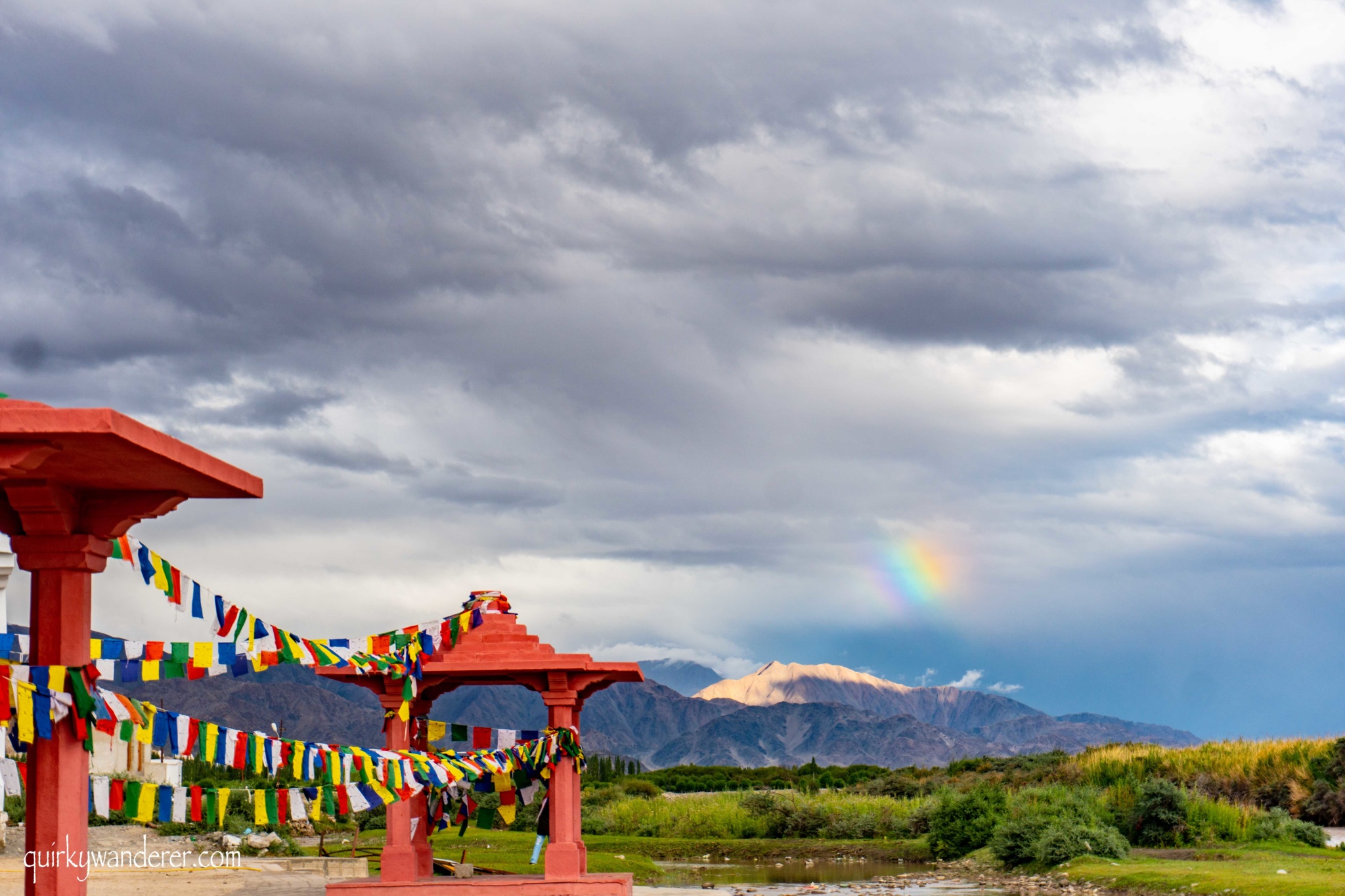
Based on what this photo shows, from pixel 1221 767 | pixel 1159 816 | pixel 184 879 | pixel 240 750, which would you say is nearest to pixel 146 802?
pixel 240 750

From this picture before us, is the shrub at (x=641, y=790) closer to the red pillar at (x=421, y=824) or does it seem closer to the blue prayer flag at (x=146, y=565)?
the red pillar at (x=421, y=824)

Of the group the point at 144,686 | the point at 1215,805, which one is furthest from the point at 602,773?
the point at 144,686

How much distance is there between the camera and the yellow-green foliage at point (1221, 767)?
108 ft

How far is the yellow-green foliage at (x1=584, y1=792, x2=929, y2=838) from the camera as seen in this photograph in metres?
36.1

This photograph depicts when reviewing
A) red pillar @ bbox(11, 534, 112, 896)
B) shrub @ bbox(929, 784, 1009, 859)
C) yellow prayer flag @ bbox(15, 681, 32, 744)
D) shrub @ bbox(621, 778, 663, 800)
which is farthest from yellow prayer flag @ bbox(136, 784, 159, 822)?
shrub @ bbox(621, 778, 663, 800)

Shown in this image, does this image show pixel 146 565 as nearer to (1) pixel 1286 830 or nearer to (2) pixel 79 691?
(2) pixel 79 691

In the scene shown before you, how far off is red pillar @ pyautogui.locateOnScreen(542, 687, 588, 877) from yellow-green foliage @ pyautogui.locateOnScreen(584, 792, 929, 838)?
1916 cm

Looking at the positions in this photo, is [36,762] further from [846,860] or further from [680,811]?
[680,811]

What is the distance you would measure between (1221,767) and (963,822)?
9.33m

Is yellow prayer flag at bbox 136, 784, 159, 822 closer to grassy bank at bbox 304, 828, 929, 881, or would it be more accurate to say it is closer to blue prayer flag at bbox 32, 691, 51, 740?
blue prayer flag at bbox 32, 691, 51, 740

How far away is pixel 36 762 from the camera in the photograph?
7.25 m

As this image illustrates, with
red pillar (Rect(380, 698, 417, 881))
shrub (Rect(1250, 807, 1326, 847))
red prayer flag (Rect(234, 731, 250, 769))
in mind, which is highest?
red prayer flag (Rect(234, 731, 250, 769))

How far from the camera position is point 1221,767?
34.3m

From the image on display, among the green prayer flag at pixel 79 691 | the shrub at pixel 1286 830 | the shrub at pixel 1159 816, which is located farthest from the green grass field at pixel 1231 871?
the green prayer flag at pixel 79 691
